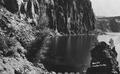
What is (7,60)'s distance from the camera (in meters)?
56.8

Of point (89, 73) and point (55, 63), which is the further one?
point (55, 63)

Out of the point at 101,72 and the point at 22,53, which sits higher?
the point at 22,53

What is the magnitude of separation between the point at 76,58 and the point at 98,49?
34790mm

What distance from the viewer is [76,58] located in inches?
4862

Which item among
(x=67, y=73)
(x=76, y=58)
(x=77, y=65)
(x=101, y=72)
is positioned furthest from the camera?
(x=76, y=58)

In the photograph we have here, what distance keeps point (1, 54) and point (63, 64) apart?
5108cm

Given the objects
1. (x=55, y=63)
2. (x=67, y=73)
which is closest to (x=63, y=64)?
(x=55, y=63)

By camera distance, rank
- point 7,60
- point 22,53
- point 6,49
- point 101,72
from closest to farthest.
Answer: point 7,60, point 6,49, point 22,53, point 101,72

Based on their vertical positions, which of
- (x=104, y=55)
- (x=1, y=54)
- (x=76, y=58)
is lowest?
(x=76, y=58)

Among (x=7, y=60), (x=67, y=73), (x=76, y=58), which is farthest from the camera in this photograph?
(x=76, y=58)

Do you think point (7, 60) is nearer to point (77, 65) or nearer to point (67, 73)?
point (67, 73)

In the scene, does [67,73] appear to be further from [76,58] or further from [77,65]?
[76,58]

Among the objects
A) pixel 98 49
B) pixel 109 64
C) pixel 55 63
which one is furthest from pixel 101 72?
pixel 55 63

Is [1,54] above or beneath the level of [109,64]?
above
